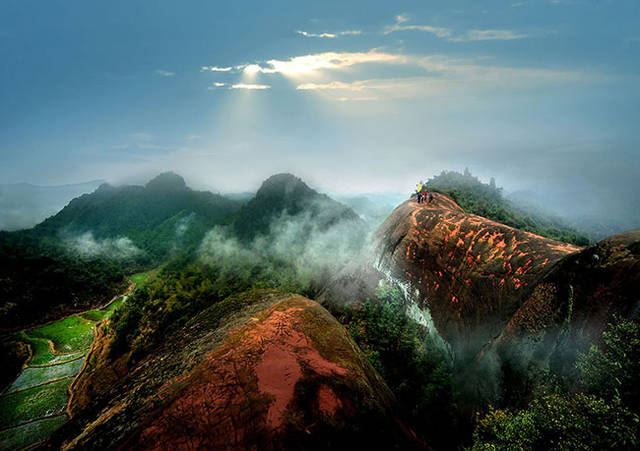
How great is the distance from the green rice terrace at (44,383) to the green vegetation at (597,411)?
29279mm

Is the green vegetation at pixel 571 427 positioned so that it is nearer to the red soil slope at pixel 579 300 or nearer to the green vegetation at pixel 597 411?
the green vegetation at pixel 597 411

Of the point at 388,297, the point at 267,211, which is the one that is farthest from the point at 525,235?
the point at 267,211

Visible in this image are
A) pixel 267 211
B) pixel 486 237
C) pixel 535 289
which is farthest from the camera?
pixel 267 211

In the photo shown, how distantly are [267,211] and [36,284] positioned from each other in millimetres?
39904

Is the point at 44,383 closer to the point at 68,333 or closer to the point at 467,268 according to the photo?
the point at 68,333

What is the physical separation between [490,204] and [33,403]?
168 feet

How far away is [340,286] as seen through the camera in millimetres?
19656

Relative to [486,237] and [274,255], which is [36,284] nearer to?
[274,255]

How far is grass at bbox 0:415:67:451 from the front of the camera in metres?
15.9

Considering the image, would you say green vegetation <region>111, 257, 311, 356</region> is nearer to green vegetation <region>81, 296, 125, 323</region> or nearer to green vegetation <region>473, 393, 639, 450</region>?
green vegetation <region>81, 296, 125, 323</region>

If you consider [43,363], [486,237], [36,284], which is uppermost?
[486,237]

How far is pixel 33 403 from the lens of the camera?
19.2 meters

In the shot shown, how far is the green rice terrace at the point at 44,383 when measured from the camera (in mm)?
17078

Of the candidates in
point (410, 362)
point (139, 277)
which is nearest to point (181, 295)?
point (410, 362)
